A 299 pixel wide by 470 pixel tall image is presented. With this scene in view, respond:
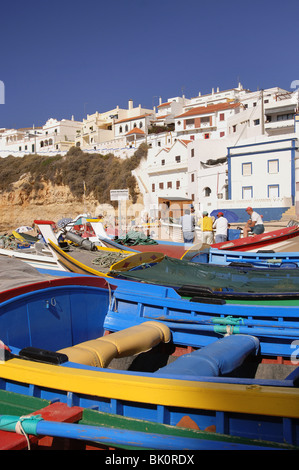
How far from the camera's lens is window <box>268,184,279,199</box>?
32.2 metres

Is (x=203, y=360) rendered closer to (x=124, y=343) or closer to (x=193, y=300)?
(x=124, y=343)

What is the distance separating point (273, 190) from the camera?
32531 millimetres

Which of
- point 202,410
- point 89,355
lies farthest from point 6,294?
point 202,410

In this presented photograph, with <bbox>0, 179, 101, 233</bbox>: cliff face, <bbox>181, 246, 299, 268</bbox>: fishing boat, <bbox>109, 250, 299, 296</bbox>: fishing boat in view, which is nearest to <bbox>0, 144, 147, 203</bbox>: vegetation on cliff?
<bbox>0, 179, 101, 233</bbox>: cliff face

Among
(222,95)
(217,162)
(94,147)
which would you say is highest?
(222,95)

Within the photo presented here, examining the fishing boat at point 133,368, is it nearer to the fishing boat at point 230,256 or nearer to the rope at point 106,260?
the rope at point 106,260

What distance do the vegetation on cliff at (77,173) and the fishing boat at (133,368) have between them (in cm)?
4594

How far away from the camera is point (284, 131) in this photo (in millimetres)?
36844

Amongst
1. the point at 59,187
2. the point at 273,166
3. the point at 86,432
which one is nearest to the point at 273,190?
the point at 273,166

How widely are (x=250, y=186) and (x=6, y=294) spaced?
1246 inches

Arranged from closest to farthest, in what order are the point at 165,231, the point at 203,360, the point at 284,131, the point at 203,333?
the point at 203,360, the point at 203,333, the point at 165,231, the point at 284,131

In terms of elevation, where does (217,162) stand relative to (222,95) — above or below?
below

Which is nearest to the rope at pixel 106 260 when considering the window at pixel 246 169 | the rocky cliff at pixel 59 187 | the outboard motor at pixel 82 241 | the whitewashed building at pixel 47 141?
the outboard motor at pixel 82 241

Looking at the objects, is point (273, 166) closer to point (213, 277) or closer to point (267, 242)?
point (267, 242)
